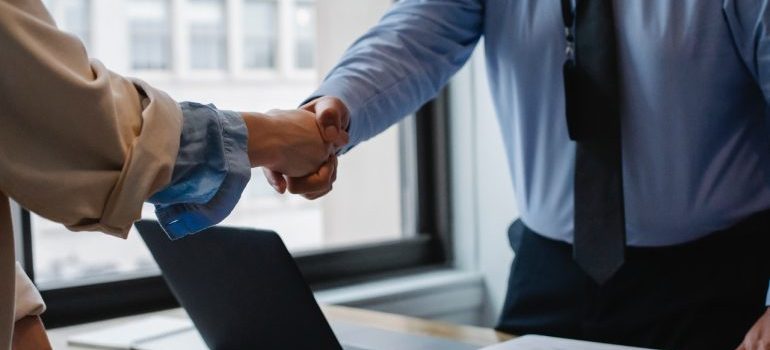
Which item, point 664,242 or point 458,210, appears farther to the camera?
point 458,210

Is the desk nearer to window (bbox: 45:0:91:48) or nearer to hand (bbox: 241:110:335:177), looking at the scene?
hand (bbox: 241:110:335:177)

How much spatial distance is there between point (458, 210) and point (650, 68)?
57.7 inches

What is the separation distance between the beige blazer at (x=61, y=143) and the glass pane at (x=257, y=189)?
1.10m

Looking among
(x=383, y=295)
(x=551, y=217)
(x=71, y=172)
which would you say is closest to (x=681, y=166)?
(x=551, y=217)

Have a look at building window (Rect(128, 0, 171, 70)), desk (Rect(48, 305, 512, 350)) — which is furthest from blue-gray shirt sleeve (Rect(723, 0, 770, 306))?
building window (Rect(128, 0, 171, 70))

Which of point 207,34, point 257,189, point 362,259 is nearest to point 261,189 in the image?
point 257,189

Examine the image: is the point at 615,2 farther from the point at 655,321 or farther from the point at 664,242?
the point at 655,321

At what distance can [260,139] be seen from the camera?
1019 millimetres

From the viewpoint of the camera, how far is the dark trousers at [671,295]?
1.20m

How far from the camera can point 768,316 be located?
3.33 feet

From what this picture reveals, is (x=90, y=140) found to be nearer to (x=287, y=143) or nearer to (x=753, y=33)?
(x=287, y=143)

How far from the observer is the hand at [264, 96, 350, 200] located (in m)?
1.20

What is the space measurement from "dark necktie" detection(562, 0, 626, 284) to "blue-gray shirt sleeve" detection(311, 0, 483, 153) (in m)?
0.26

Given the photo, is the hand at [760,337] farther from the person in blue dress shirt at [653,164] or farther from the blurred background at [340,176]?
the blurred background at [340,176]
